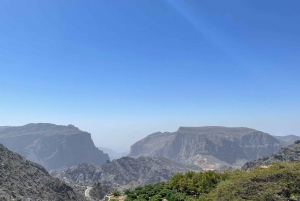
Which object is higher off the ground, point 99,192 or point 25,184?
point 25,184

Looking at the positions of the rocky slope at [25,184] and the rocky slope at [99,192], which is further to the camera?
the rocky slope at [99,192]

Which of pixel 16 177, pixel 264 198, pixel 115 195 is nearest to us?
pixel 264 198

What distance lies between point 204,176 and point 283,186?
12229mm

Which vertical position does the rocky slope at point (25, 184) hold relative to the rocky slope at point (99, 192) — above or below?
above

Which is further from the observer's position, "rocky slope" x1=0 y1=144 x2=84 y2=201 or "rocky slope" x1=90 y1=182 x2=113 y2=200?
"rocky slope" x1=90 y1=182 x2=113 y2=200

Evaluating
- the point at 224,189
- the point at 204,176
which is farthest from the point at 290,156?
the point at 224,189

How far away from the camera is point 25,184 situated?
74125mm

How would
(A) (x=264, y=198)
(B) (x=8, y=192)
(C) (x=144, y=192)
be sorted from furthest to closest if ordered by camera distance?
(B) (x=8, y=192), (C) (x=144, y=192), (A) (x=264, y=198)

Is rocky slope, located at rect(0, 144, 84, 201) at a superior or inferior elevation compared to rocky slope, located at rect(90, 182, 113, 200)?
superior

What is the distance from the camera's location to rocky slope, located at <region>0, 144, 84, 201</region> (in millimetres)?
64156

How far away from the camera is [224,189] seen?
24.0 m

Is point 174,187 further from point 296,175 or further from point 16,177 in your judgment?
point 16,177

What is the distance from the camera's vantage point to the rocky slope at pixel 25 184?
6416 cm

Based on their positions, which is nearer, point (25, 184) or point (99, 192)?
point (25, 184)
